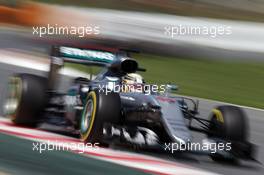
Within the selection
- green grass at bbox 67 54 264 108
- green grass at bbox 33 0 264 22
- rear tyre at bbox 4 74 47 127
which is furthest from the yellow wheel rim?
green grass at bbox 33 0 264 22

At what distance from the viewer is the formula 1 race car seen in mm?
6484

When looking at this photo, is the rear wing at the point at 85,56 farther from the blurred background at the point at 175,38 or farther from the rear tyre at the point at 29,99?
the blurred background at the point at 175,38

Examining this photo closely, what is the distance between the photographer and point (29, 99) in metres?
7.31

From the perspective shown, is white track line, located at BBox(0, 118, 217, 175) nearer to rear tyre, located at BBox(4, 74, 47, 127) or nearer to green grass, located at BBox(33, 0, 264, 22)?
rear tyre, located at BBox(4, 74, 47, 127)

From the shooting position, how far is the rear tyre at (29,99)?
7293mm

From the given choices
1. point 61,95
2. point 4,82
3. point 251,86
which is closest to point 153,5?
point 251,86

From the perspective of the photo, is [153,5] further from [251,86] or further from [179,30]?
[251,86]

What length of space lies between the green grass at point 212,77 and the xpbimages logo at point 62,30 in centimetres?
175

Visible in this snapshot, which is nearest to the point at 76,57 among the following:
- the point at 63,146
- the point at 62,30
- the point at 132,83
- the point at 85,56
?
the point at 85,56

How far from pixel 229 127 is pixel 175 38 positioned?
7242mm

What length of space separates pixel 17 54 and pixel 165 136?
8.21m

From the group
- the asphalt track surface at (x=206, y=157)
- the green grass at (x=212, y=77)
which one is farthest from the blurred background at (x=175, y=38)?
the asphalt track surface at (x=206, y=157)

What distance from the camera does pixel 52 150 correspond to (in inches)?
214

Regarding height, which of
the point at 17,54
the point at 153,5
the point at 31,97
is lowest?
the point at 31,97
